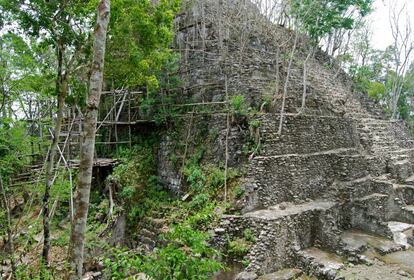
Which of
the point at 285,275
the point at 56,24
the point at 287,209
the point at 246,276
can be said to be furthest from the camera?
the point at 287,209

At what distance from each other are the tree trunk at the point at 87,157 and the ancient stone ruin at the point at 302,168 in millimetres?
4460

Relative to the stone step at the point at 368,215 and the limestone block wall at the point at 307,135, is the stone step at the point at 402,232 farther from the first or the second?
the limestone block wall at the point at 307,135

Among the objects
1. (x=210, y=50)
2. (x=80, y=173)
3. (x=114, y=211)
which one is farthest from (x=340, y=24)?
(x=80, y=173)

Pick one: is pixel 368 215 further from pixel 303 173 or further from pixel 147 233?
pixel 147 233

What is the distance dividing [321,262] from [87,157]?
6670 mm

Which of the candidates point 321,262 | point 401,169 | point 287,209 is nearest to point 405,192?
point 401,169

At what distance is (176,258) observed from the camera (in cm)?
381

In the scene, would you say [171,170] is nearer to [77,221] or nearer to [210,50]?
[210,50]

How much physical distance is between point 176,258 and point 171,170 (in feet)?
28.5

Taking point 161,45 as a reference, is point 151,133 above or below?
below

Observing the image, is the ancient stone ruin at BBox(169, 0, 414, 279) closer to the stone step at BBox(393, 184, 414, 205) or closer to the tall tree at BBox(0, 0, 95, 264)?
the stone step at BBox(393, 184, 414, 205)

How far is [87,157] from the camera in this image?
4.77 metres

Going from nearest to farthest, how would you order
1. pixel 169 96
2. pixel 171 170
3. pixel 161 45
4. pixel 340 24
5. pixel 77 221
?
1. pixel 77 221
2. pixel 161 45
3. pixel 171 170
4. pixel 169 96
5. pixel 340 24

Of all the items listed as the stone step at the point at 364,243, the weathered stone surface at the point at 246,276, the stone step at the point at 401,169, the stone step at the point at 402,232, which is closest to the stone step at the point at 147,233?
the weathered stone surface at the point at 246,276
